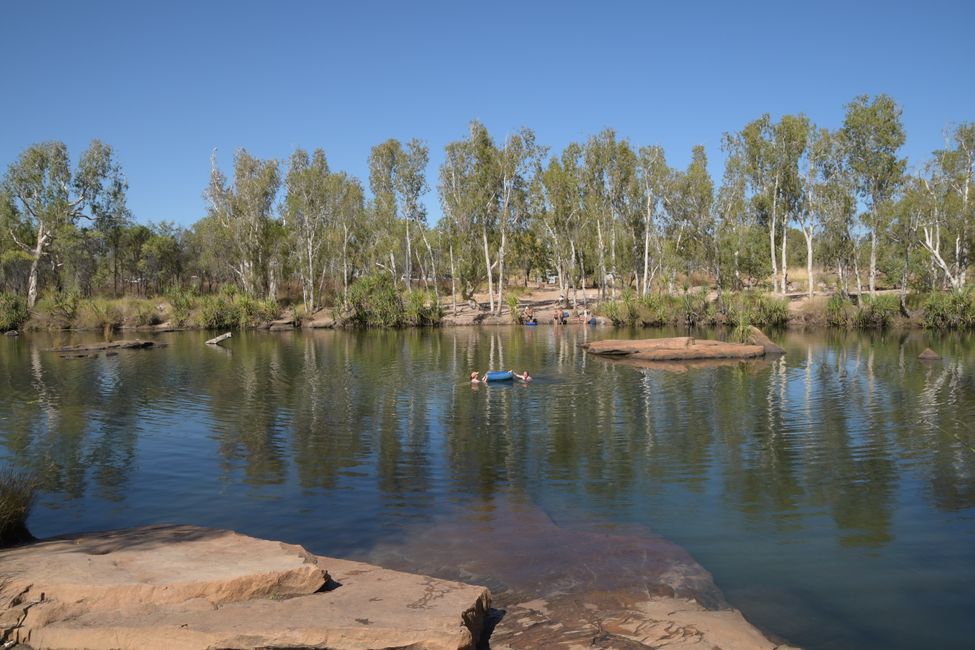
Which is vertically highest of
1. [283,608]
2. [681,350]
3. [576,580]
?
[681,350]

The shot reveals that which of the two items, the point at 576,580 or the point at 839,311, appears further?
the point at 839,311

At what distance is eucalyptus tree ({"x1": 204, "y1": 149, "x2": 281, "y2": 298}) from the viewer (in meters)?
68.4

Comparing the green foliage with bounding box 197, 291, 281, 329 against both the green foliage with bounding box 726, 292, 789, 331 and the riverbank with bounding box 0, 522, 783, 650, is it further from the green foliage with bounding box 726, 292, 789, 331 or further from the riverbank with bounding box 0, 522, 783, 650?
the riverbank with bounding box 0, 522, 783, 650

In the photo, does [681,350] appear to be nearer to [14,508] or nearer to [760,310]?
[760,310]

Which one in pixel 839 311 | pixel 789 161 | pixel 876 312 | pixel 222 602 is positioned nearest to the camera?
pixel 222 602

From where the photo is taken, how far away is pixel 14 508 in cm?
1002

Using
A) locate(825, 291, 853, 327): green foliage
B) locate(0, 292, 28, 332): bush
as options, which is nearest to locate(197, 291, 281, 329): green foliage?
locate(0, 292, 28, 332): bush

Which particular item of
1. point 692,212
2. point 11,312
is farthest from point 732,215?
point 11,312

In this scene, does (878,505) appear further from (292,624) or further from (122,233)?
(122,233)

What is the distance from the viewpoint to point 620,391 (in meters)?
25.4

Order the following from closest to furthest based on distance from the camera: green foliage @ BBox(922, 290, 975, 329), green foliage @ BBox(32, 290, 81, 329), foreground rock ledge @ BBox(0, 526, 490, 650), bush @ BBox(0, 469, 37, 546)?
foreground rock ledge @ BBox(0, 526, 490, 650) < bush @ BBox(0, 469, 37, 546) < green foliage @ BBox(922, 290, 975, 329) < green foliage @ BBox(32, 290, 81, 329)

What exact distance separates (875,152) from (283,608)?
180 ft

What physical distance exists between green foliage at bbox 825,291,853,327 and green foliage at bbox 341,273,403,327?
3501cm

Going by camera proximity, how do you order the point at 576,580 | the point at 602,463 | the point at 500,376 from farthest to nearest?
the point at 500,376
the point at 602,463
the point at 576,580
